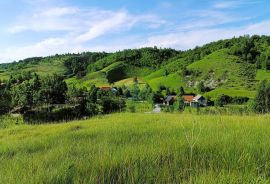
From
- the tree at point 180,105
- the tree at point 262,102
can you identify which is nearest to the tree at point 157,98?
the tree at point 180,105

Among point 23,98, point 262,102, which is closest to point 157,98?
point 23,98

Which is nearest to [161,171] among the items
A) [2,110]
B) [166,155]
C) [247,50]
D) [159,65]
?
[166,155]

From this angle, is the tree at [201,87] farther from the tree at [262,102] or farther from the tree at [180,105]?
the tree at [262,102]

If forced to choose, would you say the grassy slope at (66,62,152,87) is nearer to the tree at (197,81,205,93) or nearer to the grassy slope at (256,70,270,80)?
the tree at (197,81,205,93)

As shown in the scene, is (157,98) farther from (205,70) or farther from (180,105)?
(180,105)

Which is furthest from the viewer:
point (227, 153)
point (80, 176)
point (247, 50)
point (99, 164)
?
point (247, 50)

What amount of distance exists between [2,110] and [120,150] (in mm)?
42200

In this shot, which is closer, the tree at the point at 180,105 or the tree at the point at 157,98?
the tree at the point at 180,105

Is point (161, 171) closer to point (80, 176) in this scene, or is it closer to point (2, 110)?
point (80, 176)

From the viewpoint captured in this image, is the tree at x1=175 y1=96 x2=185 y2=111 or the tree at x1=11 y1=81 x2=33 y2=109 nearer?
the tree at x1=175 y1=96 x2=185 y2=111

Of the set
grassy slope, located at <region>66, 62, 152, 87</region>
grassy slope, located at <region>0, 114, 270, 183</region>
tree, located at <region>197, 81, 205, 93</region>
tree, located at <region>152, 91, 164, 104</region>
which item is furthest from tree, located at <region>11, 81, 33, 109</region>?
grassy slope, located at <region>66, 62, 152, 87</region>

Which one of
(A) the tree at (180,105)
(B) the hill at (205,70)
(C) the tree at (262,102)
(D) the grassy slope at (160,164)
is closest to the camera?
(D) the grassy slope at (160,164)

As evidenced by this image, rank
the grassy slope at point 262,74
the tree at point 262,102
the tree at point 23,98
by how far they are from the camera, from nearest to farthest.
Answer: the tree at point 262,102 → the tree at point 23,98 → the grassy slope at point 262,74

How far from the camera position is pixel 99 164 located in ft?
10.9
